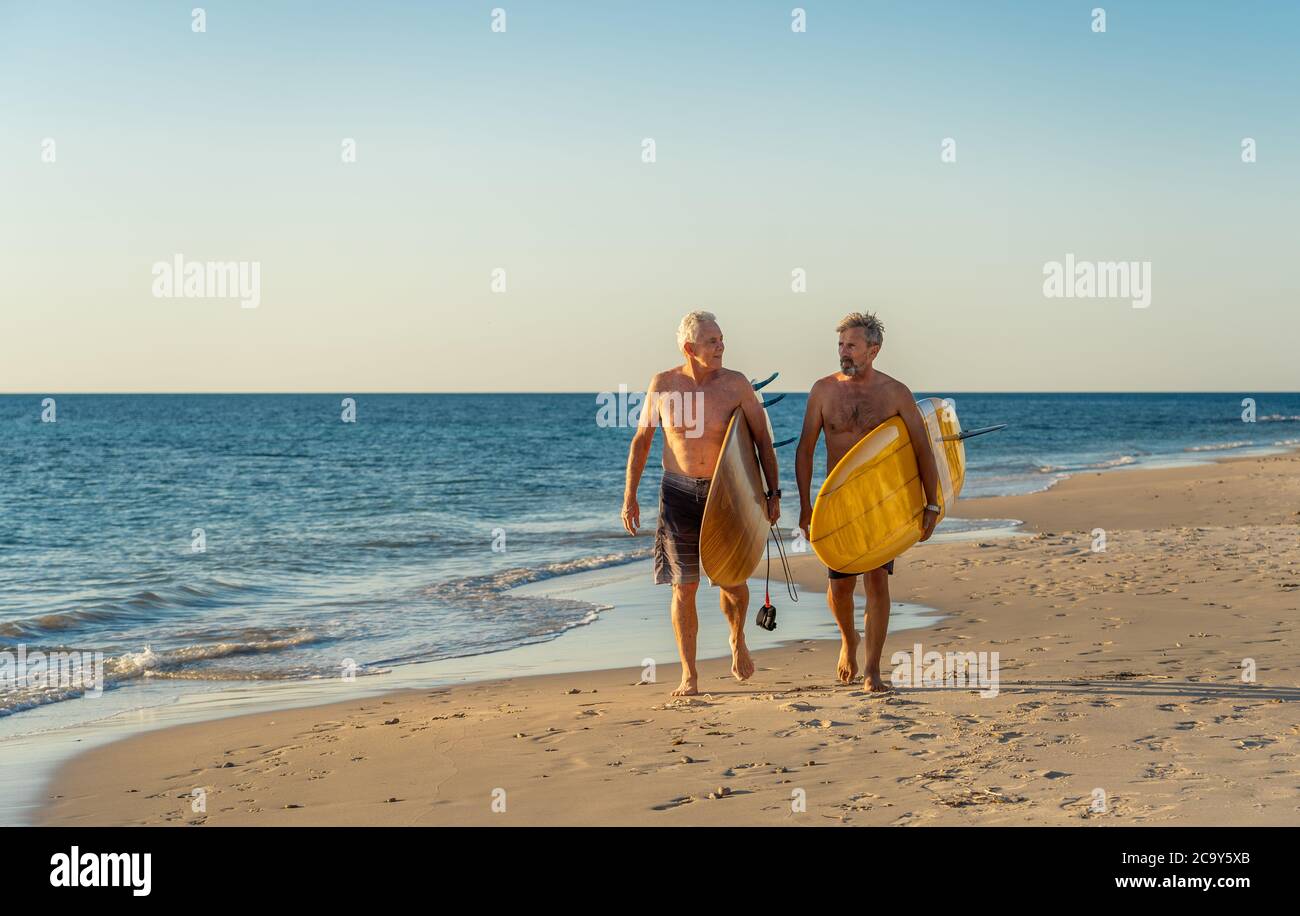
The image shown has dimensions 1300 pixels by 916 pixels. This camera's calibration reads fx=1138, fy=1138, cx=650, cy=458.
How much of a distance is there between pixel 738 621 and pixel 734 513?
0.64 m

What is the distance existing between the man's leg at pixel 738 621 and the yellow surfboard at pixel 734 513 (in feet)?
0.31

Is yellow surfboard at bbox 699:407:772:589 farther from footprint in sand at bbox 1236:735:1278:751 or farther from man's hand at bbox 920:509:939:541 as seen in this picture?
footprint in sand at bbox 1236:735:1278:751

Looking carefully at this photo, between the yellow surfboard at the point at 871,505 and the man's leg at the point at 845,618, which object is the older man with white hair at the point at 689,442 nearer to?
the yellow surfboard at the point at 871,505

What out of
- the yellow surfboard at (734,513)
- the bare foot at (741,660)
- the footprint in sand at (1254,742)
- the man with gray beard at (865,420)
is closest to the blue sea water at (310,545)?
the bare foot at (741,660)

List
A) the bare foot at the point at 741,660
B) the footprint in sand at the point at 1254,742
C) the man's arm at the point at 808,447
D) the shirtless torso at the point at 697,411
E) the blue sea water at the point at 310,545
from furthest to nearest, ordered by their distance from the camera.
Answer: the blue sea water at the point at 310,545 < the bare foot at the point at 741,660 < the shirtless torso at the point at 697,411 < the man's arm at the point at 808,447 < the footprint in sand at the point at 1254,742

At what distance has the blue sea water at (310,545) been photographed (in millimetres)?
8875

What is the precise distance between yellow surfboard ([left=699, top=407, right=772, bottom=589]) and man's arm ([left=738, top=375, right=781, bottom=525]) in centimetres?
3

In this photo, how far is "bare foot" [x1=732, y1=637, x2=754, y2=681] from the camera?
609 centimetres

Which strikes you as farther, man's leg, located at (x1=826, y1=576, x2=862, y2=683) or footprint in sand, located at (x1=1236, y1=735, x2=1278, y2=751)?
man's leg, located at (x1=826, y1=576, x2=862, y2=683)

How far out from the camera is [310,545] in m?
15.5

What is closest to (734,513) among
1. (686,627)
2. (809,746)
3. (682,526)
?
(682,526)

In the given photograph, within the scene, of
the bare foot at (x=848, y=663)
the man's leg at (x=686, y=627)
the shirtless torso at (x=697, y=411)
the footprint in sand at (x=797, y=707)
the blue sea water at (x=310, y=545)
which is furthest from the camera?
the blue sea water at (x=310, y=545)

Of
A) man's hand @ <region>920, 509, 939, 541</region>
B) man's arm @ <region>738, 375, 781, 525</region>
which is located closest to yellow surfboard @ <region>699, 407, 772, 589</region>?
man's arm @ <region>738, 375, 781, 525</region>

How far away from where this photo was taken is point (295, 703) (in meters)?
6.84
